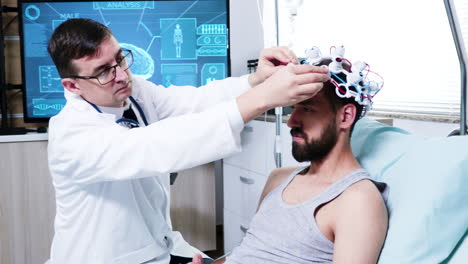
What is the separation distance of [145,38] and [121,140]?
2.00 metres

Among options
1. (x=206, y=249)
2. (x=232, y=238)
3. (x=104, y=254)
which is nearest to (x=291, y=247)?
(x=104, y=254)

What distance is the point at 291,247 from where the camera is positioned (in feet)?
3.97

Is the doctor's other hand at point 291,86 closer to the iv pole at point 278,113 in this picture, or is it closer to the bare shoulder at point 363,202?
the bare shoulder at point 363,202

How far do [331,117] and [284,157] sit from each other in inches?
40.7

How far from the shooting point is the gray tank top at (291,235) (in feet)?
3.87

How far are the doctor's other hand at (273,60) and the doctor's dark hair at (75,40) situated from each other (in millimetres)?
472

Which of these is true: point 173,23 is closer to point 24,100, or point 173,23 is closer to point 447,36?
point 24,100

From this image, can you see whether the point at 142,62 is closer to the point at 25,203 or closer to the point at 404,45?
the point at 25,203

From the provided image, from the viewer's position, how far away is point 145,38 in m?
3.06

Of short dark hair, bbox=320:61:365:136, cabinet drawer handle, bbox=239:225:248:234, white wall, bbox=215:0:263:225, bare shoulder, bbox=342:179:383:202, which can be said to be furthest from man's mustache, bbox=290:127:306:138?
white wall, bbox=215:0:263:225

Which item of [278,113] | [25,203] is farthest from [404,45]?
[25,203]

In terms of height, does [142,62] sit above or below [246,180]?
above

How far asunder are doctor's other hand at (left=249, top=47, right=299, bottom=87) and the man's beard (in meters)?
0.19

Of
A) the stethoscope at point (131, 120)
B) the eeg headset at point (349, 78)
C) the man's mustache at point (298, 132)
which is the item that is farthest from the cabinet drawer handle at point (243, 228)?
the eeg headset at point (349, 78)
